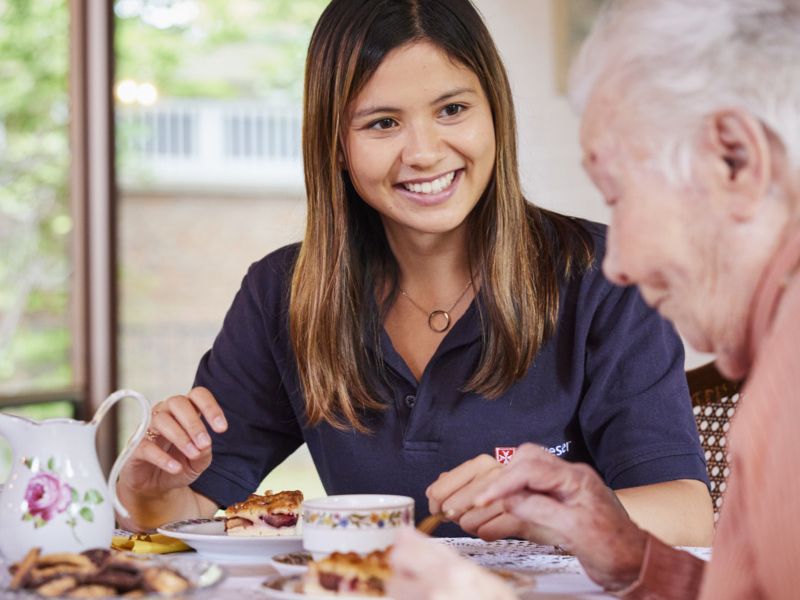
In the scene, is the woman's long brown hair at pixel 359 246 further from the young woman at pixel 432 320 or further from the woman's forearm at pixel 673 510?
the woman's forearm at pixel 673 510

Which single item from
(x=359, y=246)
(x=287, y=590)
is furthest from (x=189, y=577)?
(x=359, y=246)

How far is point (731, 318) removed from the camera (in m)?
0.98

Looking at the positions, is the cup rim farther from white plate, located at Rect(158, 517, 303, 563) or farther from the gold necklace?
the gold necklace

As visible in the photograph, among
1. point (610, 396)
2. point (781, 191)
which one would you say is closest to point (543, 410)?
point (610, 396)

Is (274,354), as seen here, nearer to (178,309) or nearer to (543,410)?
(543,410)

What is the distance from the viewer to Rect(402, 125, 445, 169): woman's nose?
5.94 ft

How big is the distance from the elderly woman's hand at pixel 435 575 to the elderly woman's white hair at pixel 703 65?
0.35m

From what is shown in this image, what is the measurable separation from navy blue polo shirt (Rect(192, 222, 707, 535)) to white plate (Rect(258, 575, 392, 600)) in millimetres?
714

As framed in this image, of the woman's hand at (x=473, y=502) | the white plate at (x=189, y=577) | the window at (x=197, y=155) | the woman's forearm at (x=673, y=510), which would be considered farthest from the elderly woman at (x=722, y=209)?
the window at (x=197, y=155)

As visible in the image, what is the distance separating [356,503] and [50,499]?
0.33 metres

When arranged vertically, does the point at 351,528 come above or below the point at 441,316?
below

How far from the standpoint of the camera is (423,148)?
181 centimetres

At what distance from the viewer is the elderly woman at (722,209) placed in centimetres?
85

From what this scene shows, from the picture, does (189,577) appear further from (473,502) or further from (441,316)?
(441,316)
